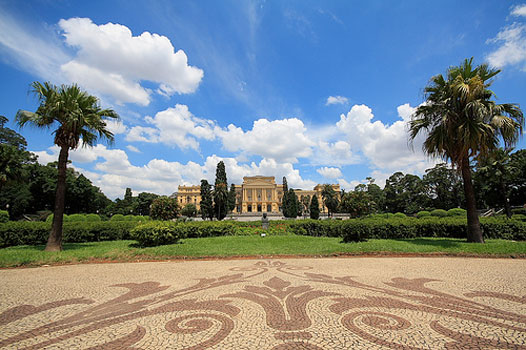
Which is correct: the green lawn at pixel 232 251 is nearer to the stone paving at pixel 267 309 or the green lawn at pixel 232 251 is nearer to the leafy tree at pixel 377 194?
the stone paving at pixel 267 309

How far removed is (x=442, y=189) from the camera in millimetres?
46906

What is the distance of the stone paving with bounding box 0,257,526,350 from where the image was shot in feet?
10.0

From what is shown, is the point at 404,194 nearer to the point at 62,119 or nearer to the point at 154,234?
the point at 154,234

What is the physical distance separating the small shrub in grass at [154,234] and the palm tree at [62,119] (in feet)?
9.05

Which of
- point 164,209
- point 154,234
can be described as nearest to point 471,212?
point 154,234

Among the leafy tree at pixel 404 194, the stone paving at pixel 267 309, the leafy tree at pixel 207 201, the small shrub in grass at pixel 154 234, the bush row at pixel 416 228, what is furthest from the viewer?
the leafy tree at pixel 404 194

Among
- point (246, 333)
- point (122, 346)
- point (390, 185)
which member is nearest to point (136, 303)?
point (122, 346)

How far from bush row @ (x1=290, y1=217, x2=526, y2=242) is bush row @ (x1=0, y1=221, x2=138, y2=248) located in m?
11.9

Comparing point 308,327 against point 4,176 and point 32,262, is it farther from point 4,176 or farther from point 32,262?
point 4,176

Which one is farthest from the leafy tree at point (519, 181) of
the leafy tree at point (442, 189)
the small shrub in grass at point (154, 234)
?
the small shrub in grass at point (154, 234)

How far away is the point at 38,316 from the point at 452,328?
19.0 ft

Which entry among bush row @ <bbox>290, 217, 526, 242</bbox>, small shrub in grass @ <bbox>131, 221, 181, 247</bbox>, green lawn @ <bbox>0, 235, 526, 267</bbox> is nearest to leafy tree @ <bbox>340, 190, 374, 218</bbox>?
bush row @ <bbox>290, 217, 526, 242</bbox>

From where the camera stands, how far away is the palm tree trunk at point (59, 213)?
9844 mm

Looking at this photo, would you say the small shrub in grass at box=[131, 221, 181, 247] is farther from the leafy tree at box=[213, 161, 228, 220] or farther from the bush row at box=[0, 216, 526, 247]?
the leafy tree at box=[213, 161, 228, 220]
